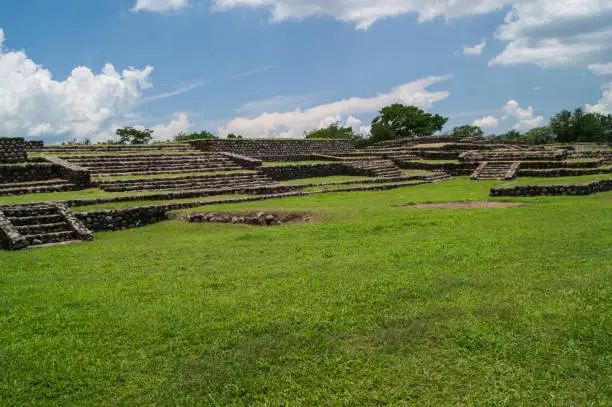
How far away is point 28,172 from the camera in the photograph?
19594 millimetres

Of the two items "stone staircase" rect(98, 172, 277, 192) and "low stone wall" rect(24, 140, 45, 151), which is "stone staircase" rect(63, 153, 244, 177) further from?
"low stone wall" rect(24, 140, 45, 151)

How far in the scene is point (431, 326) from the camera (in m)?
5.11

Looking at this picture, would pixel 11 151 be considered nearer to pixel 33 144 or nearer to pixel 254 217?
pixel 33 144

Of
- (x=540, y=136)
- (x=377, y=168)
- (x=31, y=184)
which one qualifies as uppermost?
(x=540, y=136)

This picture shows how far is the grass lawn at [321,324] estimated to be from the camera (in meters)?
Answer: 4.16

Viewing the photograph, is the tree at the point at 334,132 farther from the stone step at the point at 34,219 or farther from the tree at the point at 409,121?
the stone step at the point at 34,219

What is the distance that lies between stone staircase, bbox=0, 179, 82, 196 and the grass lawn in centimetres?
902

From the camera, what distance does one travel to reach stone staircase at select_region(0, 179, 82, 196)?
55.4 feet

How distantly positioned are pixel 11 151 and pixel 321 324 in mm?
20292

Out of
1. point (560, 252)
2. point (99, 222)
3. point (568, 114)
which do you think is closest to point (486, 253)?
point (560, 252)

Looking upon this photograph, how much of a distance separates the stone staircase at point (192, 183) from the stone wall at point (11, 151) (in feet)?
16.2

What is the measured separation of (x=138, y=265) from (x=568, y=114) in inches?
2792

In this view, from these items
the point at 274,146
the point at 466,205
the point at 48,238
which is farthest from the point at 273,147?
the point at 48,238

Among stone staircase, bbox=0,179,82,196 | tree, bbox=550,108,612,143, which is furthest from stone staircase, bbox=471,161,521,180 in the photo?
tree, bbox=550,108,612,143
